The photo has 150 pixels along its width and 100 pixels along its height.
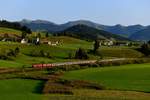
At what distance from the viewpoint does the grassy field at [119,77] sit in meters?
50.2

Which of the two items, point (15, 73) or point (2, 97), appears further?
point (15, 73)

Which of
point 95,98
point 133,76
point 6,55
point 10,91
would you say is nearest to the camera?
point 95,98

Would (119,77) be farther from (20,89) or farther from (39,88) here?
(20,89)

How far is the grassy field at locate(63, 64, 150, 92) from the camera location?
5024cm

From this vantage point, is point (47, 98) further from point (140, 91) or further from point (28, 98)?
point (140, 91)

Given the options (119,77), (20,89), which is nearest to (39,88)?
(20,89)

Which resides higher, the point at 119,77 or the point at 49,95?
the point at 119,77

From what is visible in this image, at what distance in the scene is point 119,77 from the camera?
58844 millimetres

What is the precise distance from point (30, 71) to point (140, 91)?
23.8 metres

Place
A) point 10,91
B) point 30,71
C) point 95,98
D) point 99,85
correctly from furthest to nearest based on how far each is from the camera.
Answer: point 30,71
point 99,85
point 10,91
point 95,98

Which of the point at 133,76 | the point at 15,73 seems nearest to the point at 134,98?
the point at 133,76

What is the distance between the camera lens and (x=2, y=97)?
136ft

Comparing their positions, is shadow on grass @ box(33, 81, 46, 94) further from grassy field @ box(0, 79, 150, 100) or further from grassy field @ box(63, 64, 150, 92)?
grassy field @ box(63, 64, 150, 92)

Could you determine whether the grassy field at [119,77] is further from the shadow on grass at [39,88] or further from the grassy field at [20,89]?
the grassy field at [20,89]
